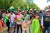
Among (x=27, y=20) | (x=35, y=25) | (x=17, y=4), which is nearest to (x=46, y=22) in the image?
(x=35, y=25)

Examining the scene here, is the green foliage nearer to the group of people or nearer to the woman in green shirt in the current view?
the group of people

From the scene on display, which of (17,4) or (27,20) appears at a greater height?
(17,4)

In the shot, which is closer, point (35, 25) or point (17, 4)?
point (35, 25)

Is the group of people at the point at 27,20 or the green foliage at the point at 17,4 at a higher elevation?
the green foliage at the point at 17,4

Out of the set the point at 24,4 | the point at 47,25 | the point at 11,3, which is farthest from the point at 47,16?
the point at 11,3

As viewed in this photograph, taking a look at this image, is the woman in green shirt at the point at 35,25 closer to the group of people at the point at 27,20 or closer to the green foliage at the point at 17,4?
the group of people at the point at 27,20

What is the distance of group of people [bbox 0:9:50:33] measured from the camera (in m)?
7.46

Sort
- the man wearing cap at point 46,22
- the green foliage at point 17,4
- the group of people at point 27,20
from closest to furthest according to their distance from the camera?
1. the man wearing cap at point 46,22
2. the group of people at point 27,20
3. the green foliage at point 17,4

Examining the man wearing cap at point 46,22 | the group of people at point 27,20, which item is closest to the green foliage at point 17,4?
the group of people at point 27,20

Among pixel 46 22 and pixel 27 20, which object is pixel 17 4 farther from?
pixel 46 22

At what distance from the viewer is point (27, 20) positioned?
7.84 meters

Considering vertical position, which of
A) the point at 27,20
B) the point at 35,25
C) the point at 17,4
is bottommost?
the point at 35,25

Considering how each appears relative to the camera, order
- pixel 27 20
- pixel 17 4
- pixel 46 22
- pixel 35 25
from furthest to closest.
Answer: pixel 17 4 → pixel 27 20 → pixel 46 22 → pixel 35 25

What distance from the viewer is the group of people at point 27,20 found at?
7457 mm
